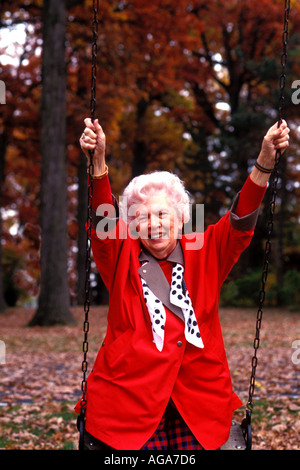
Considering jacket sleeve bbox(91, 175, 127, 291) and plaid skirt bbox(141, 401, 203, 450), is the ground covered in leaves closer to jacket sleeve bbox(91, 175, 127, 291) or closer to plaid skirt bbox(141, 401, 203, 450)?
plaid skirt bbox(141, 401, 203, 450)

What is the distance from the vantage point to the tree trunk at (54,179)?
Result: 11523mm

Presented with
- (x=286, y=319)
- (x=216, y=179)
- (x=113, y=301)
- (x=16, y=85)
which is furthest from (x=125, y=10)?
(x=113, y=301)

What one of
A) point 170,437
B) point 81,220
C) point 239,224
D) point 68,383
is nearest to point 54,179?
point 81,220

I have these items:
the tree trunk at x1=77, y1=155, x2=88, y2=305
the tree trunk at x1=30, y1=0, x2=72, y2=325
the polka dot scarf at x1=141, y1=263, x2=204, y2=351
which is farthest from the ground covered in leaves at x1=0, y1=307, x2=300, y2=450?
the tree trunk at x1=77, y1=155, x2=88, y2=305

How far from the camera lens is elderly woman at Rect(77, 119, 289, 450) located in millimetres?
2283

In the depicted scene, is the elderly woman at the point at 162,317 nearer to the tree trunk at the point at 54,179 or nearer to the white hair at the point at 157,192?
the white hair at the point at 157,192

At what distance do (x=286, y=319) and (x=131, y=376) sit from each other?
42.4 feet

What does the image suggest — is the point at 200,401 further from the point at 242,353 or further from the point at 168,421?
the point at 242,353

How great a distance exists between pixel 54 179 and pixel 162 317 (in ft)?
31.7

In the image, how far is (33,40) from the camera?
18141mm

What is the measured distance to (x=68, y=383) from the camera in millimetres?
6262

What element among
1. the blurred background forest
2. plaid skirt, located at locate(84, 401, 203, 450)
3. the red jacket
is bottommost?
plaid skirt, located at locate(84, 401, 203, 450)

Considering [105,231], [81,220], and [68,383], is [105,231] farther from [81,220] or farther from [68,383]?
[81,220]

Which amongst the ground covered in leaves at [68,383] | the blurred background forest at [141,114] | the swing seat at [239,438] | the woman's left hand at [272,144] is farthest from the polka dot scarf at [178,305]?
the blurred background forest at [141,114]
